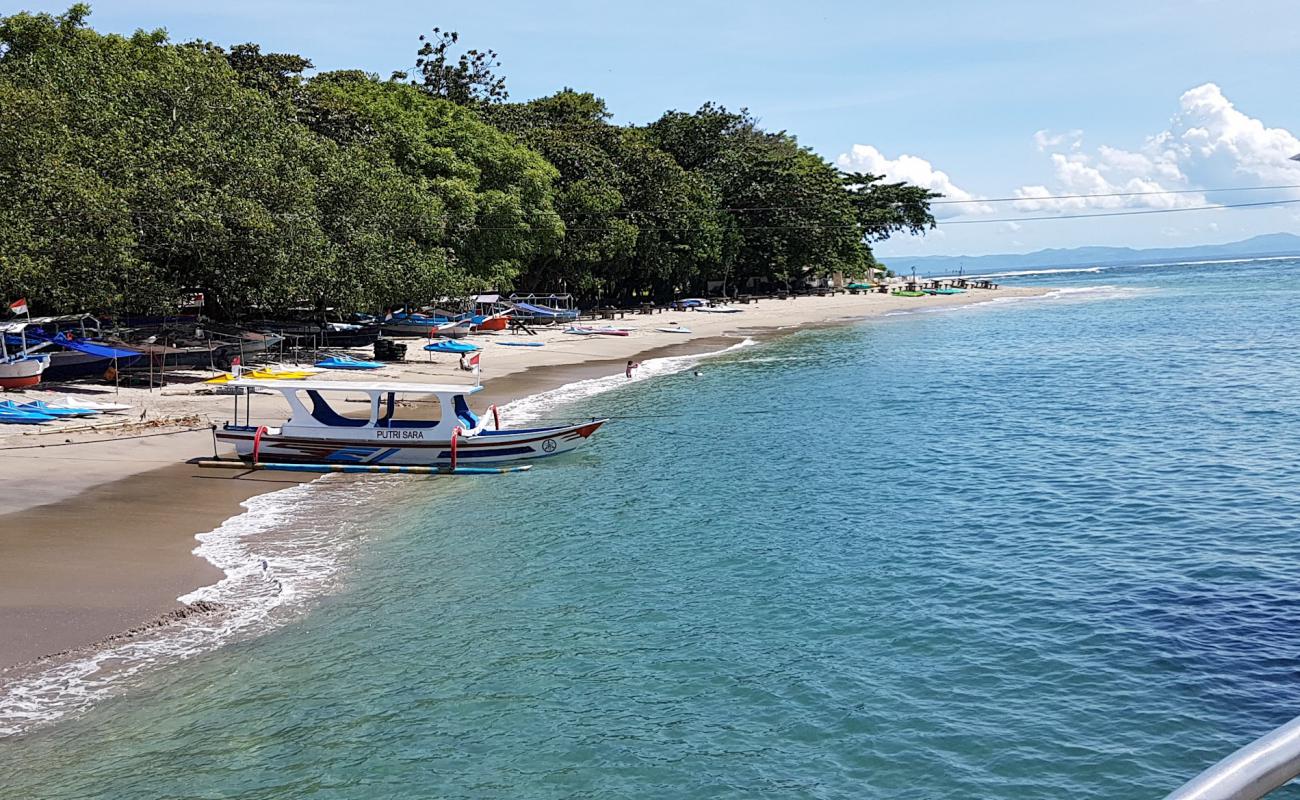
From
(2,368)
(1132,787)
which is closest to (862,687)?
(1132,787)

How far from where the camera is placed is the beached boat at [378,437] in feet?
92.8

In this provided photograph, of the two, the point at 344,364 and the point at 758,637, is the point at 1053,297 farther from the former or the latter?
the point at 758,637

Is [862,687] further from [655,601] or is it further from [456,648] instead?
[456,648]

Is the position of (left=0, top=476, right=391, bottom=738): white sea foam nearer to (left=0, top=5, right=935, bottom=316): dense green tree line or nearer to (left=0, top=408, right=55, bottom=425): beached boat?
(left=0, top=408, right=55, bottom=425): beached boat

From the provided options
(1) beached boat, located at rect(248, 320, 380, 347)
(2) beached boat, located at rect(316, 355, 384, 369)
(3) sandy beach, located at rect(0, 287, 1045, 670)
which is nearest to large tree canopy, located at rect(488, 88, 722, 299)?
(1) beached boat, located at rect(248, 320, 380, 347)

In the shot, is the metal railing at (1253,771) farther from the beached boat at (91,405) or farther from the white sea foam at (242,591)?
the beached boat at (91,405)

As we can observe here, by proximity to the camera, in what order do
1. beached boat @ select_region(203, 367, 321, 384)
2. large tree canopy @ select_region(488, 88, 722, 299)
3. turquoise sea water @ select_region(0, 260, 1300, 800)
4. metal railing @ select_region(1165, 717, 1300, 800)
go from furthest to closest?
1. large tree canopy @ select_region(488, 88, 722, 299)
2. beached boat @ select_region(203, 367, 321, 384)
3. turquoise sea water @ select_region(0, 260, 1300, 800)
4. metal railing @ select_region(1165, 717, 1300, 800)

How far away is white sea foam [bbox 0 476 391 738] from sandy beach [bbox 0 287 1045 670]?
453mm

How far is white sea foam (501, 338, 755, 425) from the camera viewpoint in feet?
126

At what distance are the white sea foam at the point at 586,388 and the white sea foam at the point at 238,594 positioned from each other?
456 inches

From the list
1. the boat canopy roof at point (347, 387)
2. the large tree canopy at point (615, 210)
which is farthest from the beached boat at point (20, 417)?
the large tree canopy at point (615, 210)

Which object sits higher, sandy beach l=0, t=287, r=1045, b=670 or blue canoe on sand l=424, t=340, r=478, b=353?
blue canoe on sand l=424, t=340, r=478, b=353

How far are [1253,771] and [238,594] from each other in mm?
17756

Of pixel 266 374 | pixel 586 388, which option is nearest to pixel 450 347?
pixel 586 388
